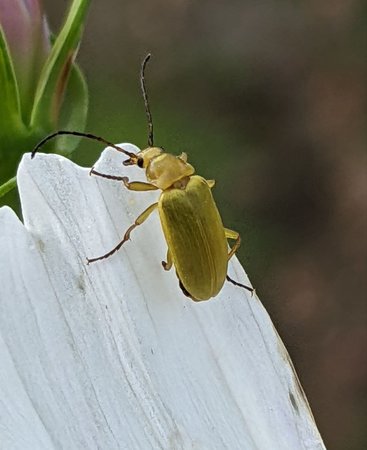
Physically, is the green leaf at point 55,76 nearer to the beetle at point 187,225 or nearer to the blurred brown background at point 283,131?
the beetle at point 187,225

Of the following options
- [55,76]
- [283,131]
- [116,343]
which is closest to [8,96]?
[55,76]

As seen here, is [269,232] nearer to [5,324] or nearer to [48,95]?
[48,95]

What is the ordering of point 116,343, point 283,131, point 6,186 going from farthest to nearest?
point 283,131 → point 6,186 → point 116,343

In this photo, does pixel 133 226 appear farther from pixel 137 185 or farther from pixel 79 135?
pixel 79 135

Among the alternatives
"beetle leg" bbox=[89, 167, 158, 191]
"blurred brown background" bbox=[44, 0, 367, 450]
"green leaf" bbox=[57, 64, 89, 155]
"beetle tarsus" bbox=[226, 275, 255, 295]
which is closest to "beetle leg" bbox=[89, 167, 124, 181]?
"beetle leg" bbox=[89, 167, 158, 191]

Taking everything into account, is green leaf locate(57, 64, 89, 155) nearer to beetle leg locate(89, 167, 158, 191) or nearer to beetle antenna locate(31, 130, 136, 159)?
beetle antenna locate(31, 130, 136, 159)

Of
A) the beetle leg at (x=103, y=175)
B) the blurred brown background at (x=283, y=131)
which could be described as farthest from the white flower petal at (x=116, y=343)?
the blurred brown background at (x=283, y=131)

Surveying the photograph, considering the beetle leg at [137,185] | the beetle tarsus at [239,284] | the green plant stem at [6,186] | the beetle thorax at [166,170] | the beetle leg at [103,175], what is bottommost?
A: the beetle thorax at [166,170]

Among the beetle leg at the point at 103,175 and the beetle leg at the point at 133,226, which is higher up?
the beetle leg at the point at 103,175
